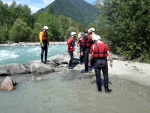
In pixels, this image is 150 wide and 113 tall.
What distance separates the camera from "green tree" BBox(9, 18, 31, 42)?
309 ft

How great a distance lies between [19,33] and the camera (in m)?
94.2

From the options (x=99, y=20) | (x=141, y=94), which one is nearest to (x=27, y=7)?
(x=99, y=20)

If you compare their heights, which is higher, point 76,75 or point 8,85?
point 76,75

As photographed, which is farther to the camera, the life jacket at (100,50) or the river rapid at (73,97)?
the life jacket at (100,50)

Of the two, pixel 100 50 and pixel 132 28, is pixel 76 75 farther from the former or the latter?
pixel 132 28

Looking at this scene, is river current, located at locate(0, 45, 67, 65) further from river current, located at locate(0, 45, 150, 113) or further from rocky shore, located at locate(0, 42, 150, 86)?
river current, located at locate(0, 45, 150, 113)

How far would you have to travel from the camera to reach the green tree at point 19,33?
309 feet

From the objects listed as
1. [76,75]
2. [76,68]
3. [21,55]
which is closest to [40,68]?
[76,68]

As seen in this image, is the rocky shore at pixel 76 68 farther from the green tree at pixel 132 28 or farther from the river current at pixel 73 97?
the green tree at pixel 132 28

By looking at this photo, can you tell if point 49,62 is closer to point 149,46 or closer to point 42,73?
point 42,73

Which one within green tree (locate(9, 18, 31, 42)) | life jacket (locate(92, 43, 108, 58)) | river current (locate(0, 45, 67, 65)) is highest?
green tree (locate(9, 18, 31, 42))

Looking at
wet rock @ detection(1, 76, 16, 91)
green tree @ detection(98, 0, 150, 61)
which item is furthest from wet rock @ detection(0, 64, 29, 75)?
green tree @ detection(98, 0, 150, 61)

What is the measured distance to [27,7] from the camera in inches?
4569

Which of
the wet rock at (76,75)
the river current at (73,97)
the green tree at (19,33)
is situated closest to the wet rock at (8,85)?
the river current at (73,97)
